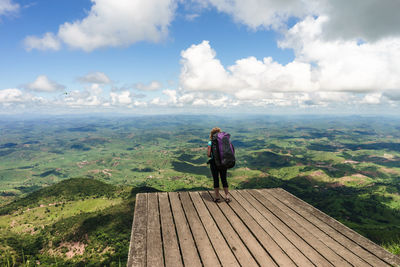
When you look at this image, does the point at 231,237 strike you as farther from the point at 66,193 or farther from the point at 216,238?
the point at 66,193

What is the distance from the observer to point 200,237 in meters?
6.61

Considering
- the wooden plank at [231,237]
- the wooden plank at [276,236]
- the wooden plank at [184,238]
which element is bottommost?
the wooden plank at [276,236]

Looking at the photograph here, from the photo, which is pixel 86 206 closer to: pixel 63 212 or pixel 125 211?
pixel 63 212

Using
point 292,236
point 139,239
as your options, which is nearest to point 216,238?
point 139,239

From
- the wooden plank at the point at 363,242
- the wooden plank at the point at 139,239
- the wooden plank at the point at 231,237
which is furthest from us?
the wooden plank at the point at 363,242

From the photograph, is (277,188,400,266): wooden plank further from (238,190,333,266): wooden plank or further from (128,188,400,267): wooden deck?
(238,190,333,266): wooden plank

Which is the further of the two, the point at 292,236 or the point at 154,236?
the point at 292,236

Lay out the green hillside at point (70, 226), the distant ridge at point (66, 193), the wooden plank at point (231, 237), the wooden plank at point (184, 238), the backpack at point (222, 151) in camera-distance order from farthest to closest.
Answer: the distant ridge at point (66, 193)
the green hillside at point (70, 226)
the backpack at point (222, 151)
the wooden plank at point (231, 237)
the wooden plank at point (184, 238)

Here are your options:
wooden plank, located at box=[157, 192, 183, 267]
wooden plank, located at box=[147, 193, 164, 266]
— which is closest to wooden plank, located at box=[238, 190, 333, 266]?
wooden plank, located at box=[157, 192, 183, 267]

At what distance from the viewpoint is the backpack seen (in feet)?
30.6

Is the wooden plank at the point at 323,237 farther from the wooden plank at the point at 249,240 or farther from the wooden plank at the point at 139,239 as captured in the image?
the wooden plank at the point at 139,239

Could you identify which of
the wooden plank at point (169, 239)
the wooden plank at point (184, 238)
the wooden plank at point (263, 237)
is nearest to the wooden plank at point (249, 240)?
the wooden plank at point (263, 237)

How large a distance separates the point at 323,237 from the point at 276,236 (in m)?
1.69

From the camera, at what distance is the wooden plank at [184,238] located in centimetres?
548
